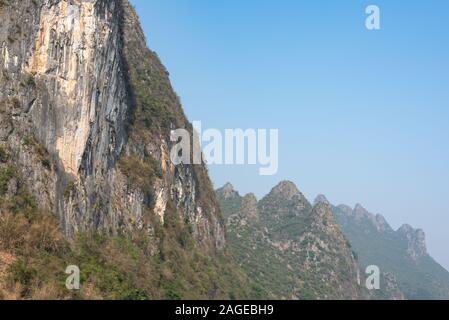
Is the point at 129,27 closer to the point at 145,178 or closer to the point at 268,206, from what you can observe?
the point at 145,178

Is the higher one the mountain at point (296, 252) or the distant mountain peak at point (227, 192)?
the distant mountain peak at point (227, 192)

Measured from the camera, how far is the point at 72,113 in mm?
26859

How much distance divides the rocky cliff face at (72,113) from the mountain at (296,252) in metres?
45.1

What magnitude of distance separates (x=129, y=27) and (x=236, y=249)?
4332 cm

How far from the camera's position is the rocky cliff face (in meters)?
24.4

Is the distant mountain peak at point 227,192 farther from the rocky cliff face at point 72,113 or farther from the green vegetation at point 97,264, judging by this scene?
the rocky cliff face at point 72,113

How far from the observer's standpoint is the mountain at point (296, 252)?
8412cm

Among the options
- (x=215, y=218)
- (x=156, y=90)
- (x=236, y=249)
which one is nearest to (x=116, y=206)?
(x=156, y=90)

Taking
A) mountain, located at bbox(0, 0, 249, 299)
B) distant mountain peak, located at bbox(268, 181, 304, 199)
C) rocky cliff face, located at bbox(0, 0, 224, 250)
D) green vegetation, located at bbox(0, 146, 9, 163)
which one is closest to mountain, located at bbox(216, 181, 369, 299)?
distant mountain peak, located at bbox(268, 181, 304, 199)

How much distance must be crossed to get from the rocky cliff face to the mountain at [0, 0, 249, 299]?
52mm

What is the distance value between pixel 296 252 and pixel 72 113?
77.2 m

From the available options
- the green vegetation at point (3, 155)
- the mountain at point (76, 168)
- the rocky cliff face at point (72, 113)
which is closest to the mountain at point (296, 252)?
the mountain at point (76, 168)

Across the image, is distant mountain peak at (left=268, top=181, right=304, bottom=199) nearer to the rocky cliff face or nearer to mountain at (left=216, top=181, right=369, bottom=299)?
mountain at (left=216, top=181, right=369, bottom=299)
